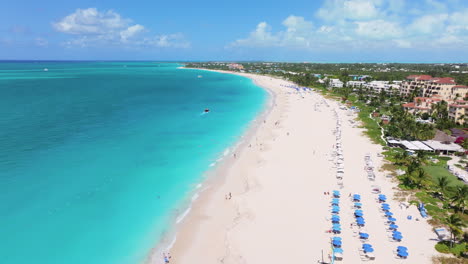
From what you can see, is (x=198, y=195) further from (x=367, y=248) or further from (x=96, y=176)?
(x=367, y=248)

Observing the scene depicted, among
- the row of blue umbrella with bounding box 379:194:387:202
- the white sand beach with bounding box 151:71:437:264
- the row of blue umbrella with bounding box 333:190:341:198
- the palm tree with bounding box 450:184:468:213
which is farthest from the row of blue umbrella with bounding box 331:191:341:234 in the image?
the palm tree with bounding box 450:184:468:213

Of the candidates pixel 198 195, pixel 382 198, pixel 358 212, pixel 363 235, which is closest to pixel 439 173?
pixel 382 198

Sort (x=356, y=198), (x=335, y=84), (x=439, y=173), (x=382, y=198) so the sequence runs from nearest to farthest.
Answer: (x=382, y=198)
(x=356, y=198)
(x=439, y=173)
(x=335, y=84)

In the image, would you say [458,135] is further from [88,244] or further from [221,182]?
[88,244]

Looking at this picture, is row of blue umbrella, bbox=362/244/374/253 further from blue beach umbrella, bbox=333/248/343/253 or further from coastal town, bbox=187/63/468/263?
coastal town, bbox=187/63/468/263

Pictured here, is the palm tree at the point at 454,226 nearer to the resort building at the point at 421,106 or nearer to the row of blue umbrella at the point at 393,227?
the row of blue umbrella at the point at 393,227

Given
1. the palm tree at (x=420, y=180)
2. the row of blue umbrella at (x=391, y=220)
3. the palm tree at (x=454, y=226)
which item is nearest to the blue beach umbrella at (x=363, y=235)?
the row of blue umbrella at (x=391, y=220)
